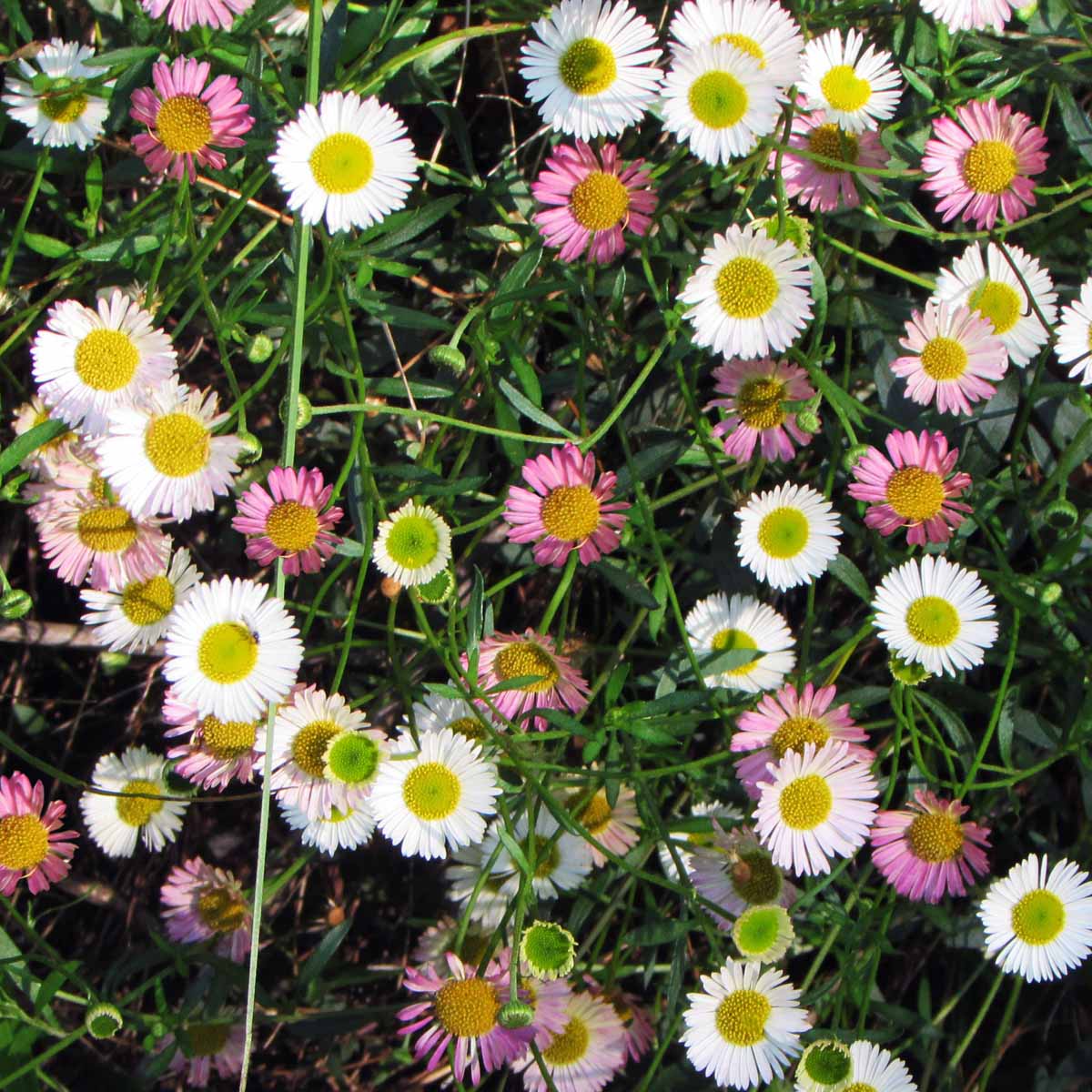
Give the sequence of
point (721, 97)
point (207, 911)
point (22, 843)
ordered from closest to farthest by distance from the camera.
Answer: point (721, 97) → point (22, 843) → point (207, 911)

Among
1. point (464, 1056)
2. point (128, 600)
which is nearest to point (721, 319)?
point (128, 600)

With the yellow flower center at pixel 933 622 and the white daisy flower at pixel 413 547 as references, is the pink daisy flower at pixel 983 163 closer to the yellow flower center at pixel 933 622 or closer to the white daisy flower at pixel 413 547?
the yellow flower center at pixel 933 622

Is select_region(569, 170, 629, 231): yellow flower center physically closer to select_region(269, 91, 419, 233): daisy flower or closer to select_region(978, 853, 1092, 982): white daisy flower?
select_region(269, 91, 419, 233): daisy flower

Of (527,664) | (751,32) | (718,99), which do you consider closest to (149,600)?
(527,664)

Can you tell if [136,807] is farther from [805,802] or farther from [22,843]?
[805,802]

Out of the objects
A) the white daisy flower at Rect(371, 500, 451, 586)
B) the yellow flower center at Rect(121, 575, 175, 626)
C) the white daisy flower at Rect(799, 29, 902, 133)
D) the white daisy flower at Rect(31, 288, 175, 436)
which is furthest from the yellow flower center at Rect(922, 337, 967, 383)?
the yellow flower center at Rect(121, 575, 175, 626)

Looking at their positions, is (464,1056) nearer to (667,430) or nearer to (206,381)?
(667,430)

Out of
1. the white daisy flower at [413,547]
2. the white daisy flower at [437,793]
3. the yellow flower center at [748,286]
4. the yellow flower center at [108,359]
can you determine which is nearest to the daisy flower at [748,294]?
the yellow flower center at [748,286]
